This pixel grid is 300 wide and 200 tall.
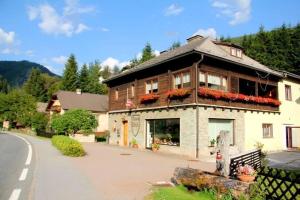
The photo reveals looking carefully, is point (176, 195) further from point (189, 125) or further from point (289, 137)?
point (289, 137)

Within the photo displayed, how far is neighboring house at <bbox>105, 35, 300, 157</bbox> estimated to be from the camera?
2002 centimetres

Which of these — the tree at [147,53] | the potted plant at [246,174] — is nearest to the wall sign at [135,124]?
the potted plant at [246,174]

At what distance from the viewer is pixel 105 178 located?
35.8 ft

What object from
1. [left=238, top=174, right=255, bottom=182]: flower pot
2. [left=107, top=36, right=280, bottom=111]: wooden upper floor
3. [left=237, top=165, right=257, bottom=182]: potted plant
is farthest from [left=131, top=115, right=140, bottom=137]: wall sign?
[left=238, top=174, right=255, bottom=182]: flower pot

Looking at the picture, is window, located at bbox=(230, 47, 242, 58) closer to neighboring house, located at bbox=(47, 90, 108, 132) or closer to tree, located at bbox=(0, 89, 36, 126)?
neighboring house, located at bbox=(47, 90, 108, 132)

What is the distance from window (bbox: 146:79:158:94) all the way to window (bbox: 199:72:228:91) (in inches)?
178

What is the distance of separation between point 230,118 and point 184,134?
3.92 meters

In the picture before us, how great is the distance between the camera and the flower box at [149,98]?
2331cm

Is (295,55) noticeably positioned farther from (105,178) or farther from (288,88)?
(105,178)

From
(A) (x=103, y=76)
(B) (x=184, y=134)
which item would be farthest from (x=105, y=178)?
(A) (x=103, y=76)

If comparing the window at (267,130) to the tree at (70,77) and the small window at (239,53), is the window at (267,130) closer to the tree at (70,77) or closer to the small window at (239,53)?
the small window at (239,53)

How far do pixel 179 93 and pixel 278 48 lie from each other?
141 ft

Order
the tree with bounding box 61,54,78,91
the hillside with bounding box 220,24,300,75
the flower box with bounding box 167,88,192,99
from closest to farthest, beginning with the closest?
the flower box with bounding box 167,88,192,99 → the hillside with bounding box 220,24,300,75 → the tree with bounding box 61,54,78,91

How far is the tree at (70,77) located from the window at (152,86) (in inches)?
2091
